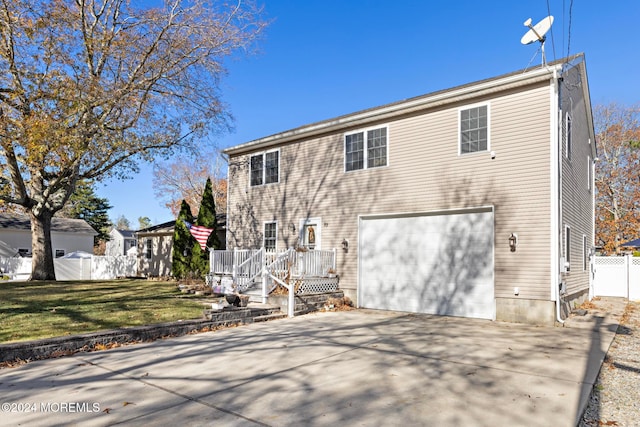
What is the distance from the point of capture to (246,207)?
594 inches

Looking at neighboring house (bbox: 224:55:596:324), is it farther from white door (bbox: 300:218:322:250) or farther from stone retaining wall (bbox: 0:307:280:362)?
stone retaining wall (bbox: 0:307:280:362)

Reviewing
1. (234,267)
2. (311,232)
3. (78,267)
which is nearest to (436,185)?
(311,232)

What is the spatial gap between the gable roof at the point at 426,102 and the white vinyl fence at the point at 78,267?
531 inches

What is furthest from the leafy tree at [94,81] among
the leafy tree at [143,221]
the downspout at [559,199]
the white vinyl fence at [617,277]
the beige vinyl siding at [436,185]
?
the leafy tree at [143,221]

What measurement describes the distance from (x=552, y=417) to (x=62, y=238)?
3573 centimetres

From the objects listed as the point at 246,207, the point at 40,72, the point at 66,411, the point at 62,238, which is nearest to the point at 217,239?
the point at 246,207

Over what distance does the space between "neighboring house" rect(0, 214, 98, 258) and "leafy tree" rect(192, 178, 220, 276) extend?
1851cm

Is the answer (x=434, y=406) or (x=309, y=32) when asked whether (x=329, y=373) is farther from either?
(x=309, y=32)

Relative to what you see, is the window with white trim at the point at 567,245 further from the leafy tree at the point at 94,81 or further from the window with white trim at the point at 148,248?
the window with white trim at the point at 148,248

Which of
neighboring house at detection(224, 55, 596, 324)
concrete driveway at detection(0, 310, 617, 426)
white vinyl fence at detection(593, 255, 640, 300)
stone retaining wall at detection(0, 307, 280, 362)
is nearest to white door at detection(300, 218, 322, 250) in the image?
neighboring house at detection(224, 55, 596, 324)

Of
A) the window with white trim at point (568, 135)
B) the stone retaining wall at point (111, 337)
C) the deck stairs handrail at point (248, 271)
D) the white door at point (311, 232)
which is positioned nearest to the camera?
the stone retaining wall at point (111, 337)

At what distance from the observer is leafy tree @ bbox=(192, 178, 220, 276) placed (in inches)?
666

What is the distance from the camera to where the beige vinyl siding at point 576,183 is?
9.84m

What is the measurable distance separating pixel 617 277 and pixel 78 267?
87.9ft
